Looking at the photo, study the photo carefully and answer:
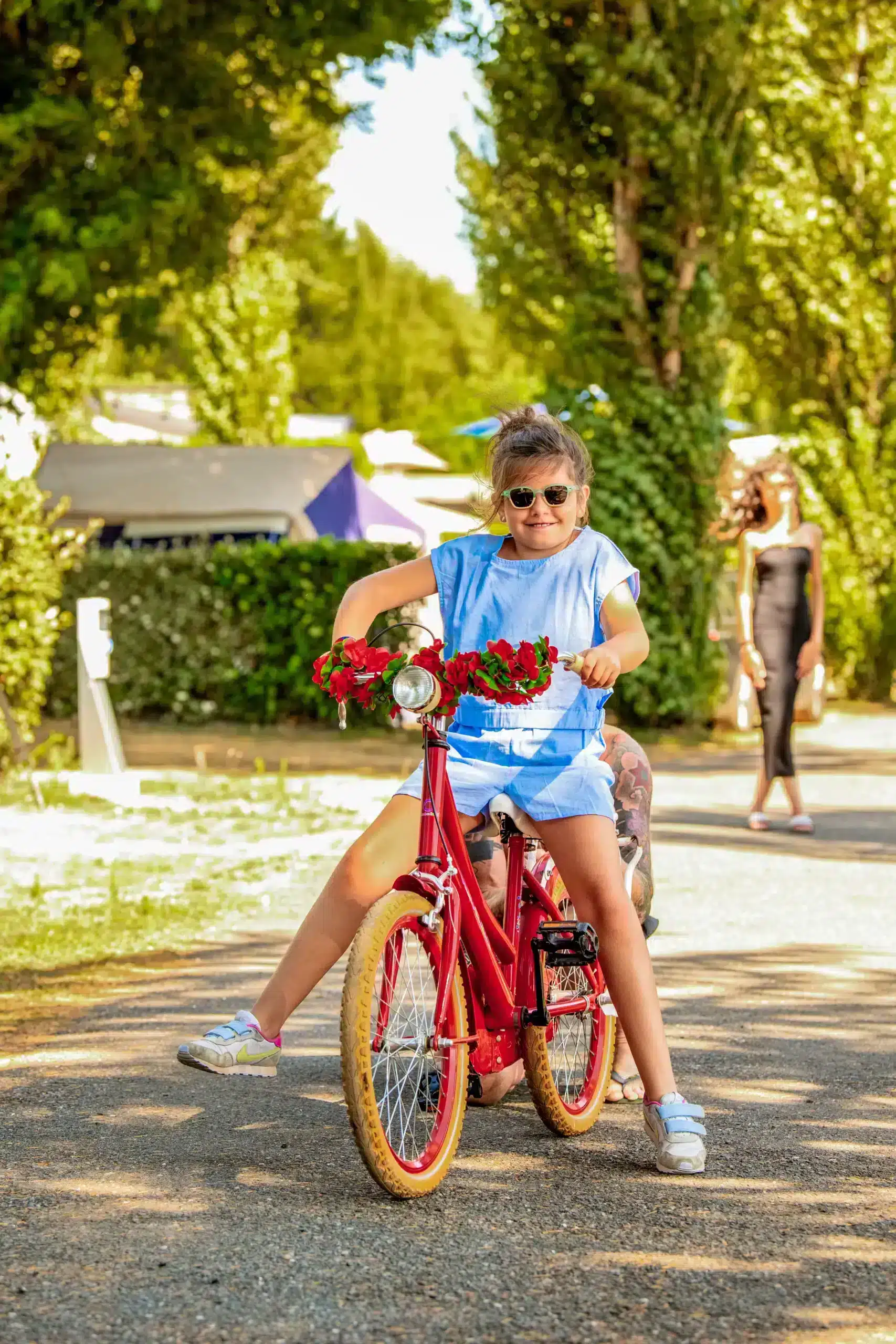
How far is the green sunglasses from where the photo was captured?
181 inches

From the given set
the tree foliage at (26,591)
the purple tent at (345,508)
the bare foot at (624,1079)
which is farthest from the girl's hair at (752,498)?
the purple tent at (345,508)

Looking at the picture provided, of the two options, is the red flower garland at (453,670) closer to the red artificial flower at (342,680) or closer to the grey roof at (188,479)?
the red artificial flower at (342,680)

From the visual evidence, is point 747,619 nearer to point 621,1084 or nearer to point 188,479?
point 621,1084

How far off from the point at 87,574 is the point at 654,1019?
1489 centimetres

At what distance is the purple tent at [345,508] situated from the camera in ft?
71.2

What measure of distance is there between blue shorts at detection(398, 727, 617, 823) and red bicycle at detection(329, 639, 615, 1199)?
0.05m

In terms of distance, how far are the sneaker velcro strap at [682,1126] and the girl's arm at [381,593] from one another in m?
1.32

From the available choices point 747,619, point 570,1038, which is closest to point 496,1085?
point 570,1038

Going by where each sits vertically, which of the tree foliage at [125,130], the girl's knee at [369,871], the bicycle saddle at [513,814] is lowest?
the girl's knee at [369,871]

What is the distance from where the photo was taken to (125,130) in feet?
48.3

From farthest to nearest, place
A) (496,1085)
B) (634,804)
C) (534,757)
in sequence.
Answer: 1. (634,804)
2. (496,1085)
3. (534,757)

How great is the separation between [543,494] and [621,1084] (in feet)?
5.62

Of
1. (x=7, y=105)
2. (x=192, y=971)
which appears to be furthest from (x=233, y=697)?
(x=192, y=971)

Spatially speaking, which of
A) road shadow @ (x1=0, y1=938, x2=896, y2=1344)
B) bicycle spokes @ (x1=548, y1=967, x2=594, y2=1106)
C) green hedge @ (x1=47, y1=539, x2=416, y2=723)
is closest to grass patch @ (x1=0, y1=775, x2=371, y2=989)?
road shadow @ (x1=0, y1=938, x2=896, y2=1344)
